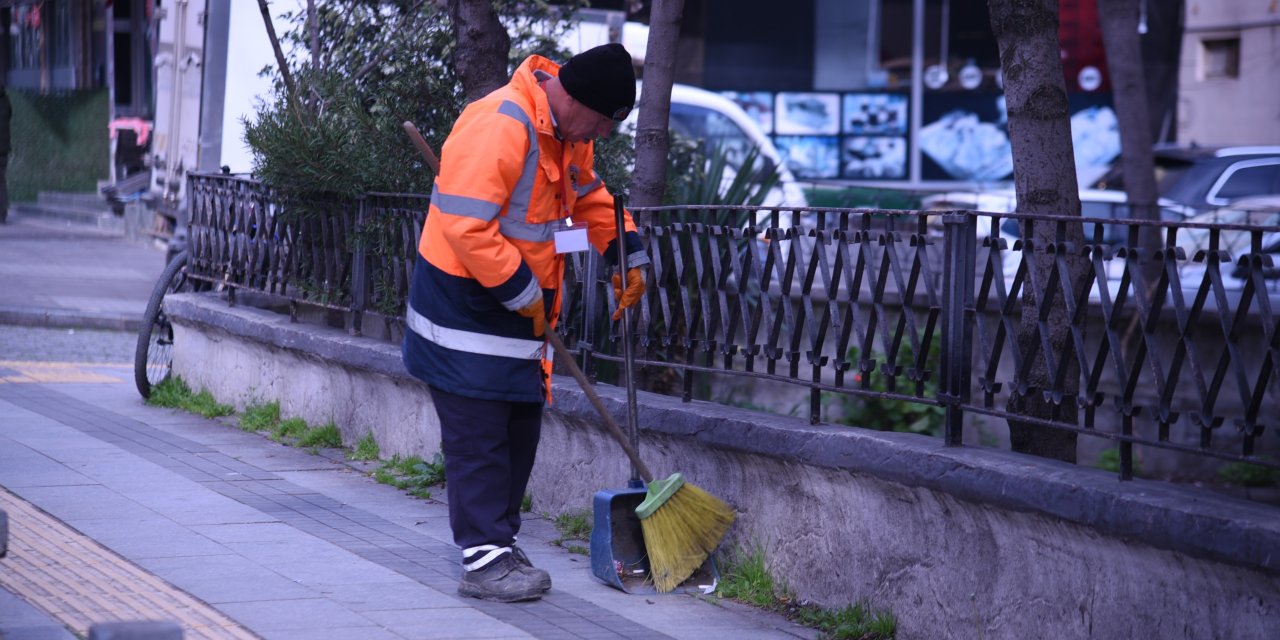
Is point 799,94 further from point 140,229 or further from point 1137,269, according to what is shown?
point 1137,269

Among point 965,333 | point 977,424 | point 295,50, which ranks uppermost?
point 295,50

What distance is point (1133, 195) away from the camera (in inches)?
516

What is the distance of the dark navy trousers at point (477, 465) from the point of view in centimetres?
502

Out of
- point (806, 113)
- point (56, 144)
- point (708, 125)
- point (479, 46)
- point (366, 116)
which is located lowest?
point (366, 116)

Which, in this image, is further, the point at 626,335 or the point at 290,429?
the point at 290,429

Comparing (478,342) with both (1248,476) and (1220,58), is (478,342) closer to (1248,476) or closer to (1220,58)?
(1248,476)

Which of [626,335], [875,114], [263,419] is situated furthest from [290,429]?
[875,114]

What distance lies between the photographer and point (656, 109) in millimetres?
6969

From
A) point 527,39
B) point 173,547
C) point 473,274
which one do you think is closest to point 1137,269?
point 473,274

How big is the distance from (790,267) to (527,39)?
13.4ft

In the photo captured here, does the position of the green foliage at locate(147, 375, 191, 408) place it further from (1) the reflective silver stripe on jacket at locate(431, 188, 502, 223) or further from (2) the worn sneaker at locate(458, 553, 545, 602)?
(1) the reflective silver stripe on jacket at locate(431, 188, 502, 223)

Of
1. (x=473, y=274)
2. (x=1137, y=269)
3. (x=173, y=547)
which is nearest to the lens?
(x=1137, y=269)

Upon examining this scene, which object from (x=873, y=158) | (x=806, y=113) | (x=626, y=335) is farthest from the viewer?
(x=873, y=158)

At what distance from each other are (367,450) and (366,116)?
1.53 metres
